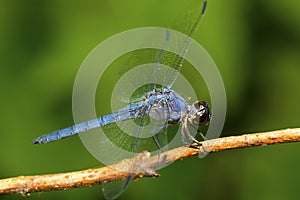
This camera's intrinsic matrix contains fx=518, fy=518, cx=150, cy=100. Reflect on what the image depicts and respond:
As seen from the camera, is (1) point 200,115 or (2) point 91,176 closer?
(2) point 91,176

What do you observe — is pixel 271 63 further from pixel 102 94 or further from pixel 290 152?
pixel 102 94

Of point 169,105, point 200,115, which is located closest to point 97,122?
point 169,105

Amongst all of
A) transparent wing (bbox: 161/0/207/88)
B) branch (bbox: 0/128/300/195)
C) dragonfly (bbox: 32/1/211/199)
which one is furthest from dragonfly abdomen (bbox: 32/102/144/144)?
branch (bbox: 0/128/300/195)

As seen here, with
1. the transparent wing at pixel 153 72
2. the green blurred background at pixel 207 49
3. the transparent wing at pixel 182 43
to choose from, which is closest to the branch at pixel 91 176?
the transparent wing at pixel 153 72

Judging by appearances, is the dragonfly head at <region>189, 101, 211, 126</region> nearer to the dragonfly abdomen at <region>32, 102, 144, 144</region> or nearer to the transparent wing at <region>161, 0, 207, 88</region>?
the transparent wing at <region>161, 0, 207, 88</region>

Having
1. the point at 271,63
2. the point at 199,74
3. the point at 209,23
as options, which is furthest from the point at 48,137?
the point at 271,63

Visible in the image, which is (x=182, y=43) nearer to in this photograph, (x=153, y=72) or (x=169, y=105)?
(x=153, y=72)
